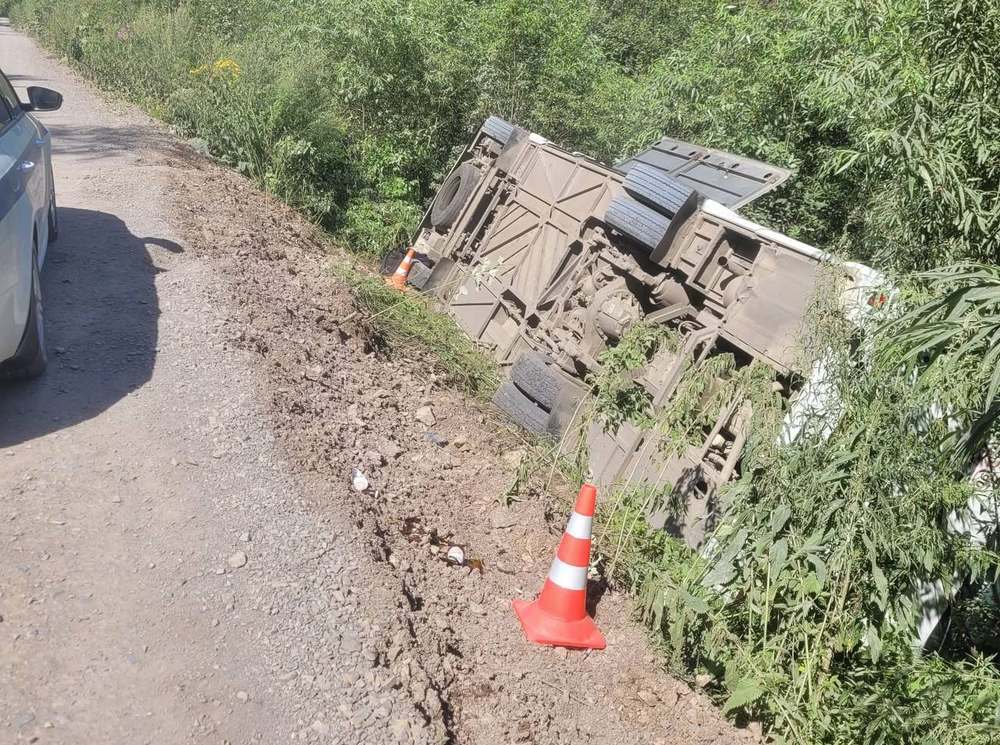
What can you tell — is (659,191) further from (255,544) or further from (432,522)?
(255,544)

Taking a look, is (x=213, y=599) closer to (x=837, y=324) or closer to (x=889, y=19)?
(x=837, y=324)

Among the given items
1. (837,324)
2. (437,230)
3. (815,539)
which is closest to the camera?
(815,539)

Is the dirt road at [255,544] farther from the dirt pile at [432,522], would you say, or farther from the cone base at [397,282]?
the cone base at [397,282]

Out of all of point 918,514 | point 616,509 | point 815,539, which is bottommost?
point 616,509

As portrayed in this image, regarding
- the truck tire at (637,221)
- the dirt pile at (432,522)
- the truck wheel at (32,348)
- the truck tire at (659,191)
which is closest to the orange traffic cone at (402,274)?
the dirt pile at (432,522)

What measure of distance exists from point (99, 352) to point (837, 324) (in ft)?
14.6

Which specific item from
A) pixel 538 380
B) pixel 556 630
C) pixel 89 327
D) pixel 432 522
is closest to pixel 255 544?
pixel 432 522

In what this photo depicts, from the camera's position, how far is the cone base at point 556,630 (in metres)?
4.69

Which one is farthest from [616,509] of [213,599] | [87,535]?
[87,535]

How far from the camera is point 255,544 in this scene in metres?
4.32

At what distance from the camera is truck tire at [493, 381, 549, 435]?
23.5 ft

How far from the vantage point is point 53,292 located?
20.9ft

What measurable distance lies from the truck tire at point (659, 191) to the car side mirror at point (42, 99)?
439 centimetres

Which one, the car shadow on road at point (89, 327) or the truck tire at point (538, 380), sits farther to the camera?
the truck tire at point (538, 380)
